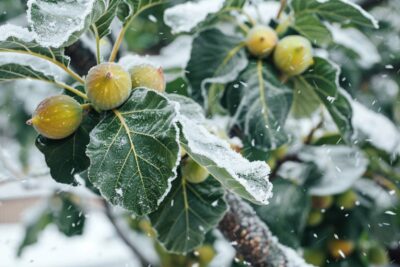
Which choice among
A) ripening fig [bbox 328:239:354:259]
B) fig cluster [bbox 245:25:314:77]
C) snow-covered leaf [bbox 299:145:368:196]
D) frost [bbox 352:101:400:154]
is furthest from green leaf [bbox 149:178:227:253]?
ripening fig [bbox 328:239:354:259]

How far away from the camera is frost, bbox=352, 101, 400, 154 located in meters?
1.27

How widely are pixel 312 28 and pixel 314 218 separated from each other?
Result: 63 cm

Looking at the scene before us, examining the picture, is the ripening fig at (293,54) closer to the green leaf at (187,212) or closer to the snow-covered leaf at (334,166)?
the green leaf at (187,212)

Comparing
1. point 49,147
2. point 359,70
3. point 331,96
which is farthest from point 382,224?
point 49,147

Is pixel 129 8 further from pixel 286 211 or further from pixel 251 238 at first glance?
pixel 286 211

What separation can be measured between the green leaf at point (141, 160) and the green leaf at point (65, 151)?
80 mm

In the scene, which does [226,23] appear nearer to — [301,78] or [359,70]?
[301,78]

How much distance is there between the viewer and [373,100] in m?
1.73

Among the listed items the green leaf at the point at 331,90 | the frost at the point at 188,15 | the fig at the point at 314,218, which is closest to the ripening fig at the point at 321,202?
the fig at the point at 314,218

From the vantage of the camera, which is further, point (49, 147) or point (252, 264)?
point (252, 264)

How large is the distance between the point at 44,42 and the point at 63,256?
12.6 ft

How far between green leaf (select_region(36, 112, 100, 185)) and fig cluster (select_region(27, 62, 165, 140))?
0.05ft

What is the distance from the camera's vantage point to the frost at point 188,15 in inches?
31.7

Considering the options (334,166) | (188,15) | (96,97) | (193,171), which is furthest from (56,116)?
(334,166)
